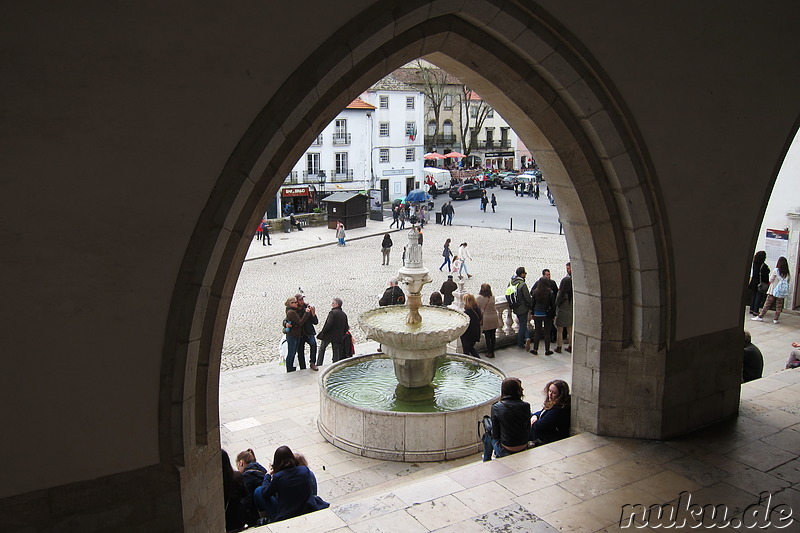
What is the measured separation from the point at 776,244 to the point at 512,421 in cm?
923

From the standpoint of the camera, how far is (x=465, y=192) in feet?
130

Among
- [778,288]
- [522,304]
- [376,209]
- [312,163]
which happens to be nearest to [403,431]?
[522,304]

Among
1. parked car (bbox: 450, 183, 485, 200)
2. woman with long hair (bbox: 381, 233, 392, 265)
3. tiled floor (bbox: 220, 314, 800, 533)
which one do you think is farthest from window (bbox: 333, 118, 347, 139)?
tiled floor (bbox: 220, 314, 800, 533)

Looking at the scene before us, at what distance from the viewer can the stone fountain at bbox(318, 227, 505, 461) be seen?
792 cm

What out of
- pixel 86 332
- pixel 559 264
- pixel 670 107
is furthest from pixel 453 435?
pixel 559 264

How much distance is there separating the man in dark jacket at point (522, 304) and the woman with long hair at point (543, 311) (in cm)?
10

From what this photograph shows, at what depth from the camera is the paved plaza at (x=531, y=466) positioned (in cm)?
481

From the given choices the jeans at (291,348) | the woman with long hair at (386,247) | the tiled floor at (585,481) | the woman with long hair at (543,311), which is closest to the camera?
the tiled floor at (585,481)

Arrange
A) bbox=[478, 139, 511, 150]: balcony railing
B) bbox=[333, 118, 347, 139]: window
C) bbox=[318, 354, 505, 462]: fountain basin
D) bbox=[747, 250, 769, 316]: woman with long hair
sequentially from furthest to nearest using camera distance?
bbox=[478, 139, 511, 150]: balcony railing, bbox=[333, 118, 347, 139]: window, bbox=[747, 250, 769, 316]: woman with long hair, bbox=[318, 354, 505, 462]: fountain basin

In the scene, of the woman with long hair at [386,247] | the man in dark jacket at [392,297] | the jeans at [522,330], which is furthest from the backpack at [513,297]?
the woman with long hair at [386,247]

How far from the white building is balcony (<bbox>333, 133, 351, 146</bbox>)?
1.84 meters

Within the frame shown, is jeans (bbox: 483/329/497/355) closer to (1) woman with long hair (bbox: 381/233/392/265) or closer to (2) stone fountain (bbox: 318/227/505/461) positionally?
(2) stone fountain (bbox: 318/227/505/461)

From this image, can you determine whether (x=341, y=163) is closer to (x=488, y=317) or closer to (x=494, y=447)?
(x=488, y=317)

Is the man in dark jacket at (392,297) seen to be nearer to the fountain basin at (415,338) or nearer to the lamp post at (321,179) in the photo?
the fountain basin at (415,338)
